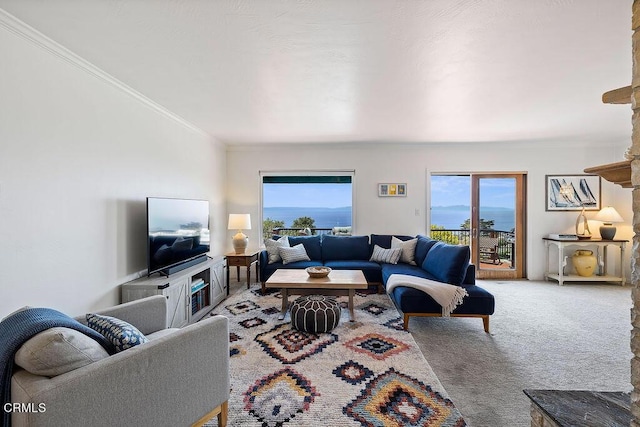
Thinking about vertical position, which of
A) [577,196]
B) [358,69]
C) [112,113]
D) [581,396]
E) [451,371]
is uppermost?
[358,69]

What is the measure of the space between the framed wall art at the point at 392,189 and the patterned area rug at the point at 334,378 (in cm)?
265

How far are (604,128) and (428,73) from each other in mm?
3679

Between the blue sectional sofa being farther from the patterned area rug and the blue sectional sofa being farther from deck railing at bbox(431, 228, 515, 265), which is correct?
deck railing at bbox(431, 228, 515, 265)

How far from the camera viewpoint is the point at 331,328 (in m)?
2.85

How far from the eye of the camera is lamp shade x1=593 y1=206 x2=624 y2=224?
4719 millimetres

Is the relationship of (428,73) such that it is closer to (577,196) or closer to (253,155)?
(253,155)

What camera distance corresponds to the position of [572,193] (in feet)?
16.7

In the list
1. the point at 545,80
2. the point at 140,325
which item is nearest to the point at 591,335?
the point at 545,80

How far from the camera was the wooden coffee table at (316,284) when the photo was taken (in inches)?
124

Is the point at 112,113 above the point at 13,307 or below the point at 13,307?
above

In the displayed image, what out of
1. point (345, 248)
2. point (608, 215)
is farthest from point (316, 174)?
point (608, 215)

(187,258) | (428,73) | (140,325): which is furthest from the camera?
(187,258)

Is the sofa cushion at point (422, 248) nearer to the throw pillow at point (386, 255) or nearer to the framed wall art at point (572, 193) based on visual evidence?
the throw pillow at point (386, 255)

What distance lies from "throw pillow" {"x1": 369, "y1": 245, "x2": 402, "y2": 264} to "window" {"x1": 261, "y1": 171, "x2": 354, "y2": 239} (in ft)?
3.05
